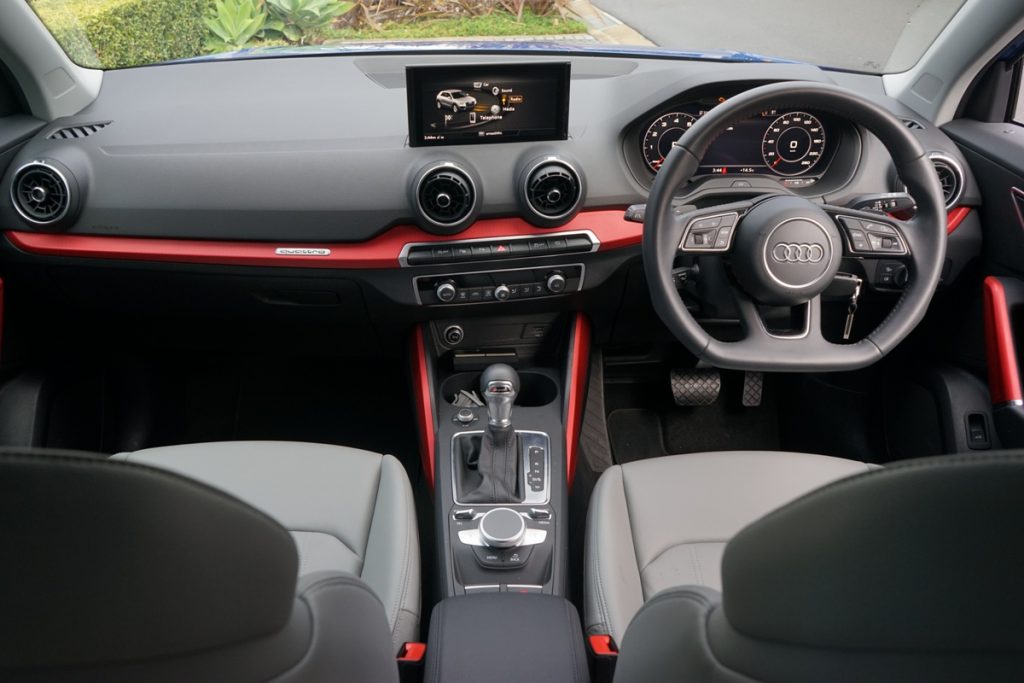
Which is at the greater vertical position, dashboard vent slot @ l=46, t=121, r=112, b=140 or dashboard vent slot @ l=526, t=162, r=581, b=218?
dashboard vent slot @ l=46, t=121, r=112, b=140

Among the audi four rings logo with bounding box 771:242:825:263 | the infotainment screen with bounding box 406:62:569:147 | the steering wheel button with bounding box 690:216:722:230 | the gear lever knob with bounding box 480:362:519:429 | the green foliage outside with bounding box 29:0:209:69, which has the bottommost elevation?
the gear lever knob with bounding box 480:362:519:429

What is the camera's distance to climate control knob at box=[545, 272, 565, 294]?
224 cm

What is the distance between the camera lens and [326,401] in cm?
300

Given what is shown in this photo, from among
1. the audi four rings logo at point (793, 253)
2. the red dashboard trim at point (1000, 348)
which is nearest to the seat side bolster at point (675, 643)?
the audi four rings logo at point (793, 253)

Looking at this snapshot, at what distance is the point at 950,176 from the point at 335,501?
182 centimetres

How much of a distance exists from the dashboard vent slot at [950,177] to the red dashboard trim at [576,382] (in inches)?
41.0

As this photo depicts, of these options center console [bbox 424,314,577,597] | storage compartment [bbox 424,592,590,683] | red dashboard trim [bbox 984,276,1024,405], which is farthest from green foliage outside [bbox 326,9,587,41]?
storage compartment [bbox 424,592,590,683]

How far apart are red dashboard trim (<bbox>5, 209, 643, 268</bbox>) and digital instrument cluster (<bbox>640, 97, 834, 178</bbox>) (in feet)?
1.07

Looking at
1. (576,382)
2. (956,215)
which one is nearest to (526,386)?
(576,382)

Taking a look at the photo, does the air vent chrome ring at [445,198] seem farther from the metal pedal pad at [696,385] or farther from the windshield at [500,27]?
the metal pedal pad at [696,385]

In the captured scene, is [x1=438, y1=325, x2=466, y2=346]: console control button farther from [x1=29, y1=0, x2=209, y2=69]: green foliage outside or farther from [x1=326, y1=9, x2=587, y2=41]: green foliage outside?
[x1=29, y1=0, x2=209, y2=69]: green foliage outside

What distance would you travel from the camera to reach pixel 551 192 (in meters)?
2.10

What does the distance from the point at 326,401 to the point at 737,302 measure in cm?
174

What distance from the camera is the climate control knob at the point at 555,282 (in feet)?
7.36
